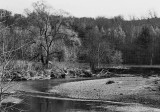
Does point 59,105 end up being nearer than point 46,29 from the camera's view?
Yes

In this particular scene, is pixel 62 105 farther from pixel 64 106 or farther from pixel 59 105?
pixel 64 106

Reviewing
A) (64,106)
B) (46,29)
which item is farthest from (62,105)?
(46,29)

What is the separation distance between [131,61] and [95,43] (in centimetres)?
1894

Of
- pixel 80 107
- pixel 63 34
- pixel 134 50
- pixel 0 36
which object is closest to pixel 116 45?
pixel 134 50

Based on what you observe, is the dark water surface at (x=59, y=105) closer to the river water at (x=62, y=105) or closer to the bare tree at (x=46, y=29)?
the river water at (x=62, y=105)

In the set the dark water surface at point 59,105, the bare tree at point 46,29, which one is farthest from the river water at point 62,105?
the bare tree at point 46,29

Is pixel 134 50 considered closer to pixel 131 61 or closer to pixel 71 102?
pixel 131 61

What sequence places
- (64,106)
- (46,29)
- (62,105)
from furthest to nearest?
(46,29)
(62,105)
(64,106)

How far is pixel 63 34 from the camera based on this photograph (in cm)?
6369

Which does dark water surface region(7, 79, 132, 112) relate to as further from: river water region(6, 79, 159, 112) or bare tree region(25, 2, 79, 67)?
bare tree region(25, 2, 79, 67)

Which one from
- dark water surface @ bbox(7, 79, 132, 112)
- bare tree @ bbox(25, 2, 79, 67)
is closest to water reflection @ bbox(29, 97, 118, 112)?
dark water surface @ bbox(7, 79, 132, 112)

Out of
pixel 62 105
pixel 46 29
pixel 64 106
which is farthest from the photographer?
pixel 46 29

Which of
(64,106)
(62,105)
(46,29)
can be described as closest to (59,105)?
(62,105)

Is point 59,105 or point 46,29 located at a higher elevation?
point 46,29
